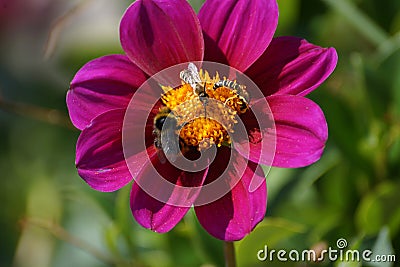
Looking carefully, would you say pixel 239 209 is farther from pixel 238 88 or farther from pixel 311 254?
pixel 311 254

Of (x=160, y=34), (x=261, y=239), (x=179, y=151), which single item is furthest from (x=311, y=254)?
(x=160, y=34)

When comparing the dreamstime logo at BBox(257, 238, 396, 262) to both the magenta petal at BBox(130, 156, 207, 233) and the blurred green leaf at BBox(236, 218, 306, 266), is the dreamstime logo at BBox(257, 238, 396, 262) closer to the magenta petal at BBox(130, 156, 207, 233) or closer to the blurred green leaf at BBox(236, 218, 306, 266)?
Result: the blurred green leaf at BBox(236, 218, 306, 266)

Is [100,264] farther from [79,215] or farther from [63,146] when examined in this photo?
[63,146]

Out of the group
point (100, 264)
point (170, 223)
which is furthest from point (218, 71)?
point (100, 264)

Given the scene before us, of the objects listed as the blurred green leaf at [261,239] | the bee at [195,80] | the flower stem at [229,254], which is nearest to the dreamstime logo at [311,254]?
the blurred green leaf at [261,239]

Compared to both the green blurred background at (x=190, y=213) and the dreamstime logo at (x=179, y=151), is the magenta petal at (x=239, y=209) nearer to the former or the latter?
the dreamstime logo at (x=179, y=151)
